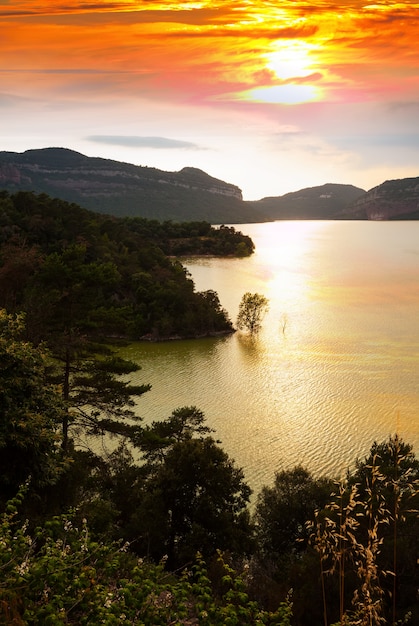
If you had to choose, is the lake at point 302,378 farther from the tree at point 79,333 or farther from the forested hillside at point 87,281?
the tree at point 79,333

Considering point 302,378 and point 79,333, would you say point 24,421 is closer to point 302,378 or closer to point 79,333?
point 79,333

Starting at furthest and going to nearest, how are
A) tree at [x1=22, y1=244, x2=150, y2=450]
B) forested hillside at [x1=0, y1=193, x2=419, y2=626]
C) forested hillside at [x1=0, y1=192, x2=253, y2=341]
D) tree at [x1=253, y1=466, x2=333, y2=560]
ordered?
forested hillside at [x1=0, y1=192, x2=253, y2=341] → tree at [x1=22, y1=244, x2=150, y2=450] → tree at [x1=253, y1=466, x2=333, y2=560] → forested hillside at [x1=0, y1=193, x2=419, y2=626]

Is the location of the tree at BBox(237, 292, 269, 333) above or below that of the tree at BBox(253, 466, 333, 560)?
above

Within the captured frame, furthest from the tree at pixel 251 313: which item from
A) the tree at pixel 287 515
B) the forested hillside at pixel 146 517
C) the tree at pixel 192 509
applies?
the tree at pixel 192 509

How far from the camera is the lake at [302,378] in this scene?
1236 inches

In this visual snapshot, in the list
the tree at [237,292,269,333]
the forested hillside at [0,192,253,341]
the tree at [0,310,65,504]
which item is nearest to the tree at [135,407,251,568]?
the tree at [0,310,65,504]

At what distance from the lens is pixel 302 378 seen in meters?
44.6

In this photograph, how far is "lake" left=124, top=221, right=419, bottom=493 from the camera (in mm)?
31406

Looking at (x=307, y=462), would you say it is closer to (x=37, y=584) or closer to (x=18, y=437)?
(x=18, y=437)

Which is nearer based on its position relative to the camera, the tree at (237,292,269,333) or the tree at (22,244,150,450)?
the tree at (22,244,150,450)

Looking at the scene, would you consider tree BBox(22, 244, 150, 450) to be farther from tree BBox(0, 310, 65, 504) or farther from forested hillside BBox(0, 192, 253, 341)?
tree BBox(0, 310, 65, 504)

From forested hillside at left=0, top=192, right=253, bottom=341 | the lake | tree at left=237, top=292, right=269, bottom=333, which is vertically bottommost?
the lake

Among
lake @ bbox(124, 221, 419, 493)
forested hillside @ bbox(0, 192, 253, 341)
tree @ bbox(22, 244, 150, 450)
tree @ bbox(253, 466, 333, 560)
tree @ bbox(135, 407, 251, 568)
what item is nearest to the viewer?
tree @ bbox(135, 407, 251, 568)

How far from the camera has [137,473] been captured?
20.4 meters
